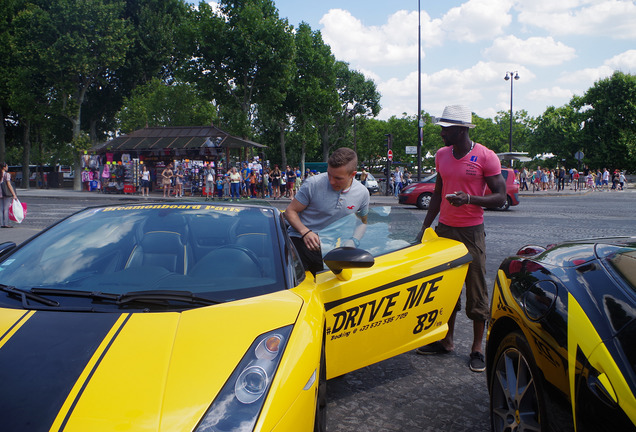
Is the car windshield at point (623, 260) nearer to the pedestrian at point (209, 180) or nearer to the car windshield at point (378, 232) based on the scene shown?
the car windshield at point (378, 232)

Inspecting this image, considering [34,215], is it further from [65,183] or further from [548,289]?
[65,183]

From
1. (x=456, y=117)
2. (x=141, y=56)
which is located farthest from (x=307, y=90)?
(x=456, y=117)

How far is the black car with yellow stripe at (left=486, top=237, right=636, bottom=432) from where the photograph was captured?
5.59 ft

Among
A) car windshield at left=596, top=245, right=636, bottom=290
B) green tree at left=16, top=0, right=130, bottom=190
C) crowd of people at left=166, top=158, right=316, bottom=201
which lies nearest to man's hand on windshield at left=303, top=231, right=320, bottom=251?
car windshield at left=596, top=245, right=636, bottom=290

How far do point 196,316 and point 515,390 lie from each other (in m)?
1.39

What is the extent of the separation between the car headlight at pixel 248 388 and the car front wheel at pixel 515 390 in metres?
1.00

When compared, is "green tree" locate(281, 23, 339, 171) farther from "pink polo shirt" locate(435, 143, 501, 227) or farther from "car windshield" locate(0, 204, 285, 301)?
"car windshield" locate(0, 204, 285, 301)

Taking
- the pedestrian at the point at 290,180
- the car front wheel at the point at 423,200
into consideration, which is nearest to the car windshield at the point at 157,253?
the car front wheel at the point at 423,200

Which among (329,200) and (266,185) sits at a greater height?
(329,200)

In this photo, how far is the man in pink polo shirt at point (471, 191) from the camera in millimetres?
3947

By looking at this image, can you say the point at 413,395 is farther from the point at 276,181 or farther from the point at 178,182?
the point at 178,182

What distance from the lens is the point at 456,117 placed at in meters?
4.01

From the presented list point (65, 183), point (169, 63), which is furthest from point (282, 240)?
point (65, 183)

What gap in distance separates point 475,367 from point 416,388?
555 mm
